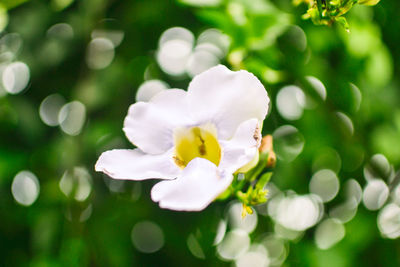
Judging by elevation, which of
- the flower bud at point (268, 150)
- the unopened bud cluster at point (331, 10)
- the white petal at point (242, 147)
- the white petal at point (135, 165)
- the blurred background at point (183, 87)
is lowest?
the blurred background at point (183, 87)

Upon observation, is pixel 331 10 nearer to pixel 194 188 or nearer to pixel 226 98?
pixel 226 98

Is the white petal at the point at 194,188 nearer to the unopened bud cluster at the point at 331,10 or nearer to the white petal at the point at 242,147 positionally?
the white petal at the point at 242,147

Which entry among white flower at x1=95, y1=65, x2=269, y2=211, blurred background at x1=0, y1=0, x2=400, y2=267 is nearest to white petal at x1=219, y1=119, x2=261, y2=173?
white flower at x1=95, y1=65, x2=269, y2=211

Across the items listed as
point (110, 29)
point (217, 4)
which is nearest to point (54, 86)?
point (110, 29)

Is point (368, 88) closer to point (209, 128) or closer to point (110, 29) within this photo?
point (209, 128)

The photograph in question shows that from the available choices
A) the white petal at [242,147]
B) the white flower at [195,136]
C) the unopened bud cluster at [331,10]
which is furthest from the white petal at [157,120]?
the unopened bud cluster at [331,10]

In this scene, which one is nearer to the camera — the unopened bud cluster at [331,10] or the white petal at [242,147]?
the white petal at [242,147]
